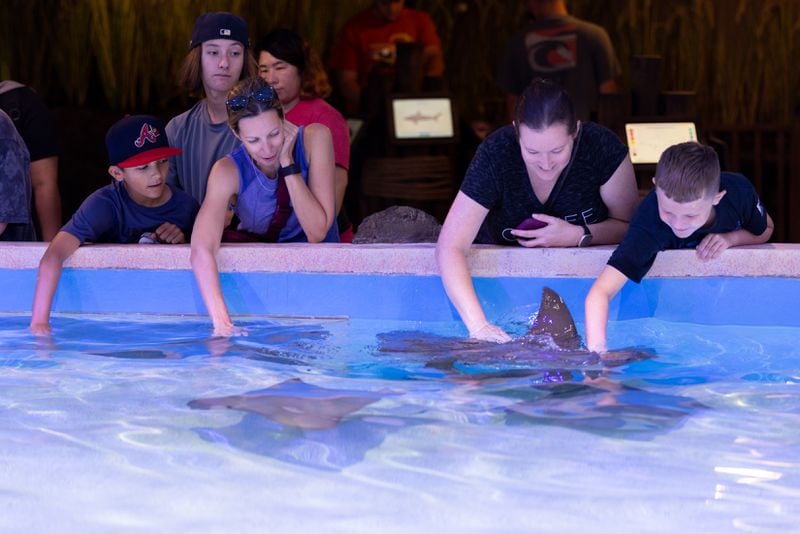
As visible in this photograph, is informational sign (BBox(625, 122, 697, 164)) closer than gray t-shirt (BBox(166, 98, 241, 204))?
No

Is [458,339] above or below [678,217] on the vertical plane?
below

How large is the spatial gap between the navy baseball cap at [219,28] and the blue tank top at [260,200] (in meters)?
0.55

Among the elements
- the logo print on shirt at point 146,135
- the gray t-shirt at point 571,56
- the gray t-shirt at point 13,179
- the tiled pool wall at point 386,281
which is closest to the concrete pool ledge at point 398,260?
the tiled pool wall at point 386,281

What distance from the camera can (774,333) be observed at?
4031 millimetres

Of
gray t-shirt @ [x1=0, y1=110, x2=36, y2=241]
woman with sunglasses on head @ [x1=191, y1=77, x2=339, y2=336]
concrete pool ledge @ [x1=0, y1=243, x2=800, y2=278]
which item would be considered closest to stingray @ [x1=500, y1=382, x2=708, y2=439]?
concrete pool ledge @ [x1=0, y1=243, x2=800, y2=278]

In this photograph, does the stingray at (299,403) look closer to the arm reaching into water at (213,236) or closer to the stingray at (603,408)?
the stingray at (603,408)

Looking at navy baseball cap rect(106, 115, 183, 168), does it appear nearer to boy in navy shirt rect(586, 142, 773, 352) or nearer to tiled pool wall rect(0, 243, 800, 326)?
tiled pool wall rect(0, 243, 800, 326)

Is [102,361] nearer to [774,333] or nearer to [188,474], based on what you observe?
[188,474]

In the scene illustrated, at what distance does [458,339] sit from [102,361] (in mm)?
1154

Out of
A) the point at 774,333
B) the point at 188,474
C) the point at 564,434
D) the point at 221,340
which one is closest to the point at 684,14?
the point at 774,333

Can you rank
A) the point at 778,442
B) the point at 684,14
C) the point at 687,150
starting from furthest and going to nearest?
the point at 684,14 → the point at 687,150 → the point at 778,442

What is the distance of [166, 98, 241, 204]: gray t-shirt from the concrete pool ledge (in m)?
0.45

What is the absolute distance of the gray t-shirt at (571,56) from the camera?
6.60 meters

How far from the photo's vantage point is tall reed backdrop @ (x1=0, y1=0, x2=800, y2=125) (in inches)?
273
